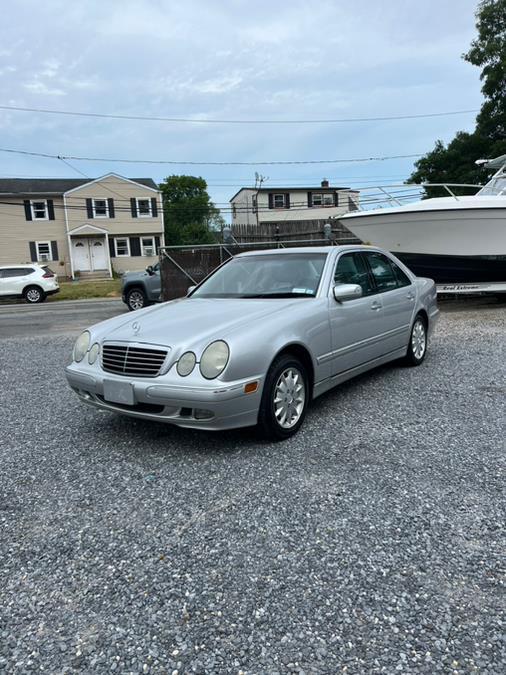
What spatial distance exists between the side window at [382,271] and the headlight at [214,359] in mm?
2452

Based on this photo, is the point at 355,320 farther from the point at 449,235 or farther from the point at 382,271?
the point at 449,235

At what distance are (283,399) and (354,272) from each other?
6.07ft

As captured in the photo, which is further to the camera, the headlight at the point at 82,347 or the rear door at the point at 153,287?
the rear door at the point at 153,287

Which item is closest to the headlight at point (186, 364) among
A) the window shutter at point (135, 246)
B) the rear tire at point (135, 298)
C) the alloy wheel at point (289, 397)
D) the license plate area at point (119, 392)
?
the license plate area at point (119, 392)

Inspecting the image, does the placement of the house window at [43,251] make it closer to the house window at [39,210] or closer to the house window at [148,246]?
the house window at [39,210]

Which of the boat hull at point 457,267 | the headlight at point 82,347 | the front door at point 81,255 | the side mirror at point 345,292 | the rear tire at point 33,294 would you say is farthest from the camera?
the front door at point 81,255

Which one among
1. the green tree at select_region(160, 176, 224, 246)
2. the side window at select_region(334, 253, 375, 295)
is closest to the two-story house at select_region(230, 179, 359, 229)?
the green tree at select_region(160, 176, 224, 246)

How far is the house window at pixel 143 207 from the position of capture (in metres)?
33.8

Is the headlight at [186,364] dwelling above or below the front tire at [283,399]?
above

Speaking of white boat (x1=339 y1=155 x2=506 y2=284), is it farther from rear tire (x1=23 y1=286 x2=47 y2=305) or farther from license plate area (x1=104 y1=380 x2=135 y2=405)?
rear tire (x1=23 y1=286 x2=47 y2=305)

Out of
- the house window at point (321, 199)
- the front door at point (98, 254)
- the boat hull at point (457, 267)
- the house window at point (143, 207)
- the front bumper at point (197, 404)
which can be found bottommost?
the front bumper at point (197, 404)

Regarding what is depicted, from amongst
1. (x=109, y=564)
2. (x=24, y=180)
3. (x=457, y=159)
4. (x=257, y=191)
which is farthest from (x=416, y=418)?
(x=257, y=191)

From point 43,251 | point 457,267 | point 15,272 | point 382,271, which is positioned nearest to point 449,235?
point 457,267

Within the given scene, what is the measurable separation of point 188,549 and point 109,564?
0.38 metres
